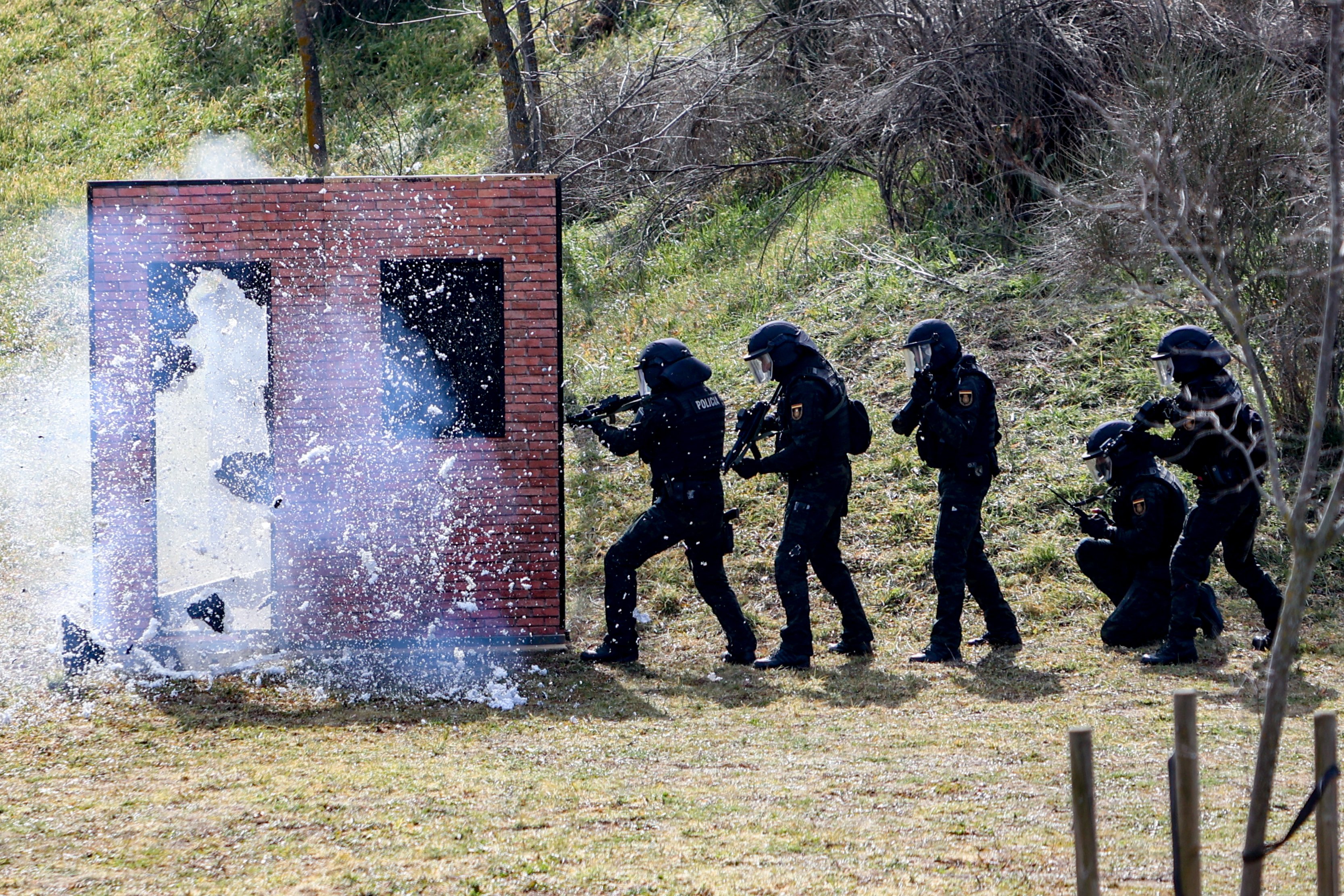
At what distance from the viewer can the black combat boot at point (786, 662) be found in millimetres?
7730

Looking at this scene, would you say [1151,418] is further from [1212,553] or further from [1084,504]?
[1084,504]

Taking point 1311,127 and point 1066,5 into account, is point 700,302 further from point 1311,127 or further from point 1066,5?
point 1311,127

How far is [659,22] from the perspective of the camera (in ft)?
72.0

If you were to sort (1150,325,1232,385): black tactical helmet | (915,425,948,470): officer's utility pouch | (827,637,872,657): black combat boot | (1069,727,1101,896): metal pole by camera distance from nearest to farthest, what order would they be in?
(1069,727,1101,896): metal pole → (1150,325,1232,385): black tactical helmet → (915,425,948,470): officer's utility pouch → (827,637,872,657): black combat boot

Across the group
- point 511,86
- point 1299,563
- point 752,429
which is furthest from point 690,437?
point 511,86

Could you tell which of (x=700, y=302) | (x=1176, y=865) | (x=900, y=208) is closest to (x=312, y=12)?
→ (x=700, y=302)

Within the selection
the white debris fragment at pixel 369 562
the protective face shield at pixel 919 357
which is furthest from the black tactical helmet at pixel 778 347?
the white debris fragment at pixel 369 562

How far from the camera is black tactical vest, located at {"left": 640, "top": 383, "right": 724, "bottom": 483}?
25.3ft

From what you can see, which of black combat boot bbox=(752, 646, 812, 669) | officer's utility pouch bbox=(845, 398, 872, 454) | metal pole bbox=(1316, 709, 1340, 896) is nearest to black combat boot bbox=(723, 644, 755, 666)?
black combat boot bbox=(752, 646, 812, 669)

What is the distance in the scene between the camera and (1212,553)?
749 cm

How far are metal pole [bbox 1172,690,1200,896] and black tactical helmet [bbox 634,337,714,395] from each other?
4.97 m

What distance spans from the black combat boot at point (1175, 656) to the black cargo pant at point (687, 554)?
2.33 metres

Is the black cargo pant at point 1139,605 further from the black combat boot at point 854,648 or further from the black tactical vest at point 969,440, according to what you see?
the black combat boot at point 854,648

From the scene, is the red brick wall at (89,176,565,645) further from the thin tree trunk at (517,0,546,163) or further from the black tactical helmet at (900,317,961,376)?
the thin tree trunk at (517,0,546,163)
